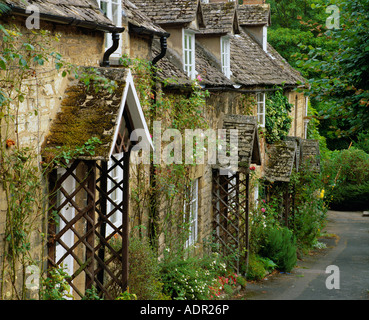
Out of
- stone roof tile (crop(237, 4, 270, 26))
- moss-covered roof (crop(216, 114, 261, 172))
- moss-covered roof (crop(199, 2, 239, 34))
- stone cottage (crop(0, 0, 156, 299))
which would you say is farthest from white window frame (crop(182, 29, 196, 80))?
stone roof tile (crop(237, 4, 270, 26))

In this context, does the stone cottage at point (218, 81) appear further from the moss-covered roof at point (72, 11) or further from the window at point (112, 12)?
the moss-covered roof at point (72, 11)

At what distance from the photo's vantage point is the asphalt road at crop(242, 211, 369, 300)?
50.0 feet

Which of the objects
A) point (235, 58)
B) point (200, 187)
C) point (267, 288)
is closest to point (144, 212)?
point (200, 187)

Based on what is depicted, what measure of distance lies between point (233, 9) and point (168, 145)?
20.3 feet

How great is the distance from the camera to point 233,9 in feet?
54.5

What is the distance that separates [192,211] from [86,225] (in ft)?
18.0

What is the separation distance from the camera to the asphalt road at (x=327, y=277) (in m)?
15.2

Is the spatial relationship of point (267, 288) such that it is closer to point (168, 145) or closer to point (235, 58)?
point (168, 145)

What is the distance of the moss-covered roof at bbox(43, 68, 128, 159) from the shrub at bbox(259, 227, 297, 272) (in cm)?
1146

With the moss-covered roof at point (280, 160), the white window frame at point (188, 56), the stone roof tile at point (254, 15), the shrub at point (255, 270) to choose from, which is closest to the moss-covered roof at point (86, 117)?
the white window frame at point (188, 56)

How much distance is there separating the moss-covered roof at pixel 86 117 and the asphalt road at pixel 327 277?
8.38 m

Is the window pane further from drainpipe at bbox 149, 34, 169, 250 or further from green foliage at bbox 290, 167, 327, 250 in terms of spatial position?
green foliage at bbox 290, 167, 327, 250

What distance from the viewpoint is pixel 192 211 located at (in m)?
13.8

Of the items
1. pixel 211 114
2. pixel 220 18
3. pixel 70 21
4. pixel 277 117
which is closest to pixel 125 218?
pixel 70 21
